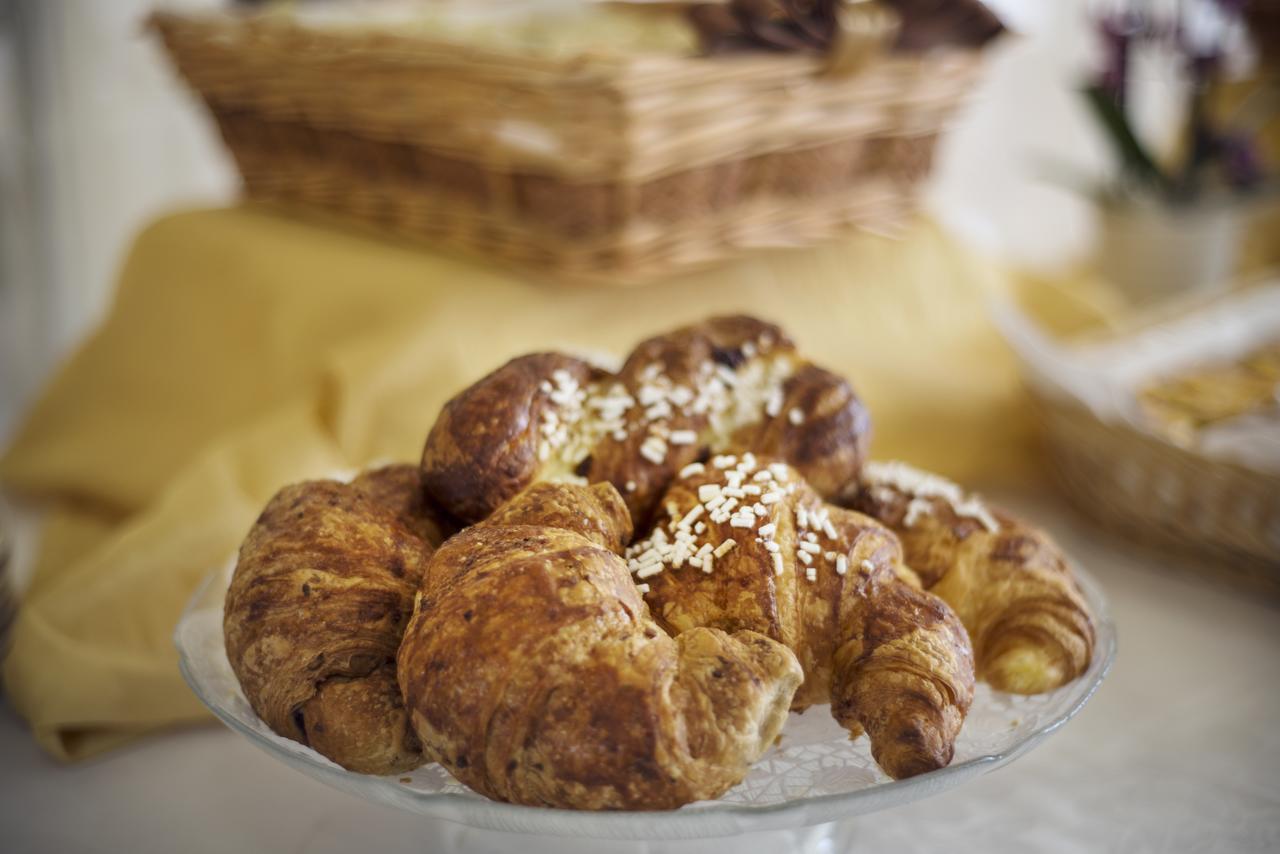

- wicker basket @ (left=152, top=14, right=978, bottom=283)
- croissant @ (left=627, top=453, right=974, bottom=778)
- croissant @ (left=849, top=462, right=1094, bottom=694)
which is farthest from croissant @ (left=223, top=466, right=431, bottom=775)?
wicker basket @ (left=152, top=14, right=978, bottom=283)

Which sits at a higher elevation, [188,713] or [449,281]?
[449,281]

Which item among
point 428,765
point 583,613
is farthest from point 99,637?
point 583,613

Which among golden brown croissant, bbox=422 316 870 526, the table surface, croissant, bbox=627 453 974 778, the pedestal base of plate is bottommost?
the table surface

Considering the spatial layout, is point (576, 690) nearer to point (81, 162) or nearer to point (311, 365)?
point (311, 365)

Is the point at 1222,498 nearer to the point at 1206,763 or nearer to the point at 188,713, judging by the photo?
the point at 1206,763

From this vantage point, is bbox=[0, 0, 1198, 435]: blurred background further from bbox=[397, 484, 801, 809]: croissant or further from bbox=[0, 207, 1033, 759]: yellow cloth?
bbox=[397, 484, 801, 809]: croissant

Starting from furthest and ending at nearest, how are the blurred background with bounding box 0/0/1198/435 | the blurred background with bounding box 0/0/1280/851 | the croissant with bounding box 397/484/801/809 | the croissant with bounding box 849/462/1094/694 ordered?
the blurred background with bounding box 0/0/1198/435 → the blurred background with bounding box 0/0/1280/851 → the croissant with bounding box 849/462/1094/694 → the croissant with bounding box 397/484/801/809
